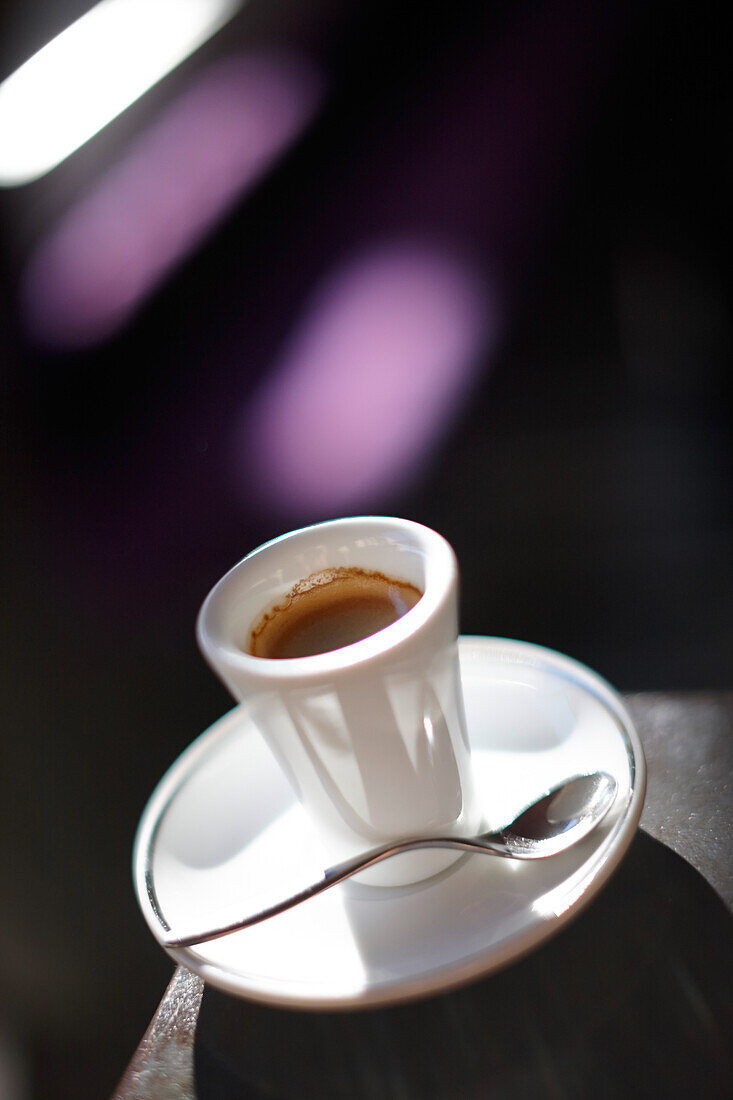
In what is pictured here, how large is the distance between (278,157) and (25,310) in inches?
16.3

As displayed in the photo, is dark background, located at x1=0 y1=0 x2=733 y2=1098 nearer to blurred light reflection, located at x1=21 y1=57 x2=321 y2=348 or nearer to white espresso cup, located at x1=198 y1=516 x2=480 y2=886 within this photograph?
blurred light reflection, located at x1=21 y1=57 x2=321 y2=348

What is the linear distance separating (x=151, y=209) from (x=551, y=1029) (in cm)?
115

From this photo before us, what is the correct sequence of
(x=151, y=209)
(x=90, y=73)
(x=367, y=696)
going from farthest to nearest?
1. (x=151, y=209)
2. (x=90, y=73)
3. (x=367, y=696)

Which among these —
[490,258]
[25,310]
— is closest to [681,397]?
[490,258]

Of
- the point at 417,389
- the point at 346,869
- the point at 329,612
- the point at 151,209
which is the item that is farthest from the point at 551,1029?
the point at 151,209

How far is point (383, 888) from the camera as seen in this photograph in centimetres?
41

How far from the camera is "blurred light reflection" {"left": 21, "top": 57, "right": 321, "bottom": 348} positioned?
1.17 metres

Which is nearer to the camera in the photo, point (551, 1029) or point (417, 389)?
point (551, 1029)

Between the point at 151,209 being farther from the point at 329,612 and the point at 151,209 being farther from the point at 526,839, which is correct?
the point at 526,839

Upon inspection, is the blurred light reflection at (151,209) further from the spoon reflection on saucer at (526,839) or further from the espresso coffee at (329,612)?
the spoon reflection on saucer at (526,839)

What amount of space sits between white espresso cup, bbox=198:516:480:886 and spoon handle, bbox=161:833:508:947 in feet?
0.07

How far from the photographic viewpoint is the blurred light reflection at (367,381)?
1.05m

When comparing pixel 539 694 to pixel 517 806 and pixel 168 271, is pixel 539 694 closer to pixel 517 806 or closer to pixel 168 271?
pixel 517 806

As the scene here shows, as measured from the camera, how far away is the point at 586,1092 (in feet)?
1.10
